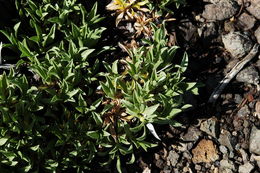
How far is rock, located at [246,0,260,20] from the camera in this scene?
487cm

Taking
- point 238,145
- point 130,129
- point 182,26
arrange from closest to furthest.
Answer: point 130,129 → point 238,145 → point 182,26

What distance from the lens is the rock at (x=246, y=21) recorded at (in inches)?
189

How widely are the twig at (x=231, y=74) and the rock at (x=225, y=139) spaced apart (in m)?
0.35

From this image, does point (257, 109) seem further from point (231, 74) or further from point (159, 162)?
point (159, 162)

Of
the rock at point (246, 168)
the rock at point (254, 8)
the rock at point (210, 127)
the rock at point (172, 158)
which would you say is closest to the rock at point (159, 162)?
the rock at point (172, 158)

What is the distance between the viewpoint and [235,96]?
4551mm

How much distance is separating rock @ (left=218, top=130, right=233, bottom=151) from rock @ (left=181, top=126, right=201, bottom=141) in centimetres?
23

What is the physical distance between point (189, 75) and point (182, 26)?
564 millimetres

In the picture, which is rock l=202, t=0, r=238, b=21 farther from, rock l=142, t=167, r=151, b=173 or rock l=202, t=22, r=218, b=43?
rock l=142, t=167, r=151, b=173

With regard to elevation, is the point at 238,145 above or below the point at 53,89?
below

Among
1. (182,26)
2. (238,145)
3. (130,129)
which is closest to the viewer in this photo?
(130,129)

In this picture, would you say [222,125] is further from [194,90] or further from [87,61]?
[87,61]

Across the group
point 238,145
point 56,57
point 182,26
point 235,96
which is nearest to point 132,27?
point 182,26

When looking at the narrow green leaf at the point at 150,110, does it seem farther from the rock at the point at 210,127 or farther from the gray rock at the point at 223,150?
the gray rock at the point at 223,150
